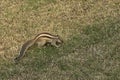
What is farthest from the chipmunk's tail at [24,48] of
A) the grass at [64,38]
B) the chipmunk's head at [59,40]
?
the chipmunk's head at [59,40]

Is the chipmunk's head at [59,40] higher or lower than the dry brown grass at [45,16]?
lower

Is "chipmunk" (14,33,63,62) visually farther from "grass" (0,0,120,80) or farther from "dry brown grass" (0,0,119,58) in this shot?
"dry brown grass" (0,0,119,58)

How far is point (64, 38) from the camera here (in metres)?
9.01

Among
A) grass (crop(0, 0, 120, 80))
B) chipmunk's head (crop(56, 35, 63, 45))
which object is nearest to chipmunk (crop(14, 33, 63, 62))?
chipmunk's head (crop(56, 35, 63, 45))

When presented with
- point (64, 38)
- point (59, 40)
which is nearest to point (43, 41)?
point (59, 40)

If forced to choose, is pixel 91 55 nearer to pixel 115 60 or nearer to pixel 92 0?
pixel 115 60

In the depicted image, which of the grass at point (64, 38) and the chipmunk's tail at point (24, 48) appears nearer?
the grass at point (64, 38)

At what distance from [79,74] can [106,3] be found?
2.77m

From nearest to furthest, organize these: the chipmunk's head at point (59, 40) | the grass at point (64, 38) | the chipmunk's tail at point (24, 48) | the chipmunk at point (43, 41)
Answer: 1. the grass at point (64, 38)
2. the chipmunk's tail at point (24, 48)
3. the chipmunk at point (43, 41)
4. the chipmunk's head at point (59, 40)

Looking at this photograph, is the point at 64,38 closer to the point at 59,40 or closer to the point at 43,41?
the point at 59,40

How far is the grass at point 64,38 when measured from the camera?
8.09 metres

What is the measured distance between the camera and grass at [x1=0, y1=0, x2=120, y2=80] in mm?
8086

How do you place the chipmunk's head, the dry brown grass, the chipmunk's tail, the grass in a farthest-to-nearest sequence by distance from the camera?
the dry brown grass, the chipmunk's head, the chipmunk's tail, the grass

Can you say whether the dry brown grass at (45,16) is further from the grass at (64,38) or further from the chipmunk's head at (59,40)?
the chipmunk's head at (59,40)
